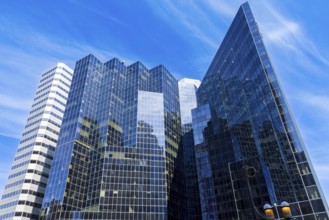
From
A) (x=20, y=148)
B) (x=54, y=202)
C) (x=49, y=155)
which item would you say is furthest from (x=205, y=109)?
(x=20, y=148)

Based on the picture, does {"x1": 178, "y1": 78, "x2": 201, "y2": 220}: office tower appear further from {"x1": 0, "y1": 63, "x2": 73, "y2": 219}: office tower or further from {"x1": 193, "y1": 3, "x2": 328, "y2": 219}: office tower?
{"x1": 0, "y1": 63, "x2": 73, "y2": 219}: office tower

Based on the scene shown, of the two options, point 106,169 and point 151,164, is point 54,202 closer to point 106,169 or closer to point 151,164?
point 106,169

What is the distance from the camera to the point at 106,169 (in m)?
75.6

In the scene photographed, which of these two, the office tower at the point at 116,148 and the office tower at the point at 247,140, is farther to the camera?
the office tower at the point at 116,148

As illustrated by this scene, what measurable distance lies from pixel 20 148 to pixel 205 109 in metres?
70.9

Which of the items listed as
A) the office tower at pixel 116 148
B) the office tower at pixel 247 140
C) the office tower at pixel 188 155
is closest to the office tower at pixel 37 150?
the office tower at pixel 116 148

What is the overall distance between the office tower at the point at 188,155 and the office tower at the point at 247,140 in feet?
53.1

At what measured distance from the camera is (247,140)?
219ft

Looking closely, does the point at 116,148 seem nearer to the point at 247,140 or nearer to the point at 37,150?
the point at 247,140

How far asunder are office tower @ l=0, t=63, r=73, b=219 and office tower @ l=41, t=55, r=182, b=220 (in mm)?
18928

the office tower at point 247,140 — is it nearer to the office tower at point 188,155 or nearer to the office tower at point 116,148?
the office tower at point 116,148

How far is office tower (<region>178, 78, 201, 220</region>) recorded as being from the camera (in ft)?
281

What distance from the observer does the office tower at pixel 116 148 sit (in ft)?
234

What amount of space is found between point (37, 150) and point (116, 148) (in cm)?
3748
